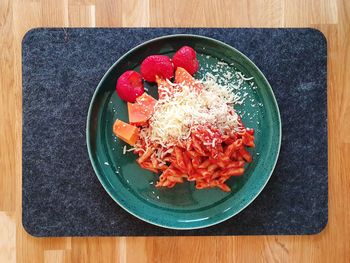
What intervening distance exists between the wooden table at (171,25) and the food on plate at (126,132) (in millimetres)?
284

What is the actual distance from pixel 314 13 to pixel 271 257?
68 cm

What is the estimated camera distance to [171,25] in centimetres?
125

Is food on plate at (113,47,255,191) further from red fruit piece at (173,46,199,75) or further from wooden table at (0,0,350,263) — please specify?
wooden table at (0,0,350,263)

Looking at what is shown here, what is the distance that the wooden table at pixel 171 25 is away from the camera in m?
1.25

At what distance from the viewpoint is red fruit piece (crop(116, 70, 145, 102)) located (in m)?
1.16

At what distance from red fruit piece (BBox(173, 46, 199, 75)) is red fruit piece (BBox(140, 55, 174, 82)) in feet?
0.07

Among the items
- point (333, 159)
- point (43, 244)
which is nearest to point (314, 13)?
point (333, 159)

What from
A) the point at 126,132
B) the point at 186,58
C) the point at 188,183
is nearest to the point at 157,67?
the point at 186,58

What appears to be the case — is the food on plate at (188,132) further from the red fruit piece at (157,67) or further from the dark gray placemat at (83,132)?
the dark gray placemat at (83,132)

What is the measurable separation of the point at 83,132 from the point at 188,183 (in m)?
0.32

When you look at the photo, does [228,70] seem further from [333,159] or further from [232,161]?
[333,159]

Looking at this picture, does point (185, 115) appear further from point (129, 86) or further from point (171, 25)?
point (171, 25)

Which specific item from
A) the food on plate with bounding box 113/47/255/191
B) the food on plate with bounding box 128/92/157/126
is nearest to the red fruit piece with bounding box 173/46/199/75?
the food on plate with bounding box 113/47/255/191

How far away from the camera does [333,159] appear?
126 centimetres
